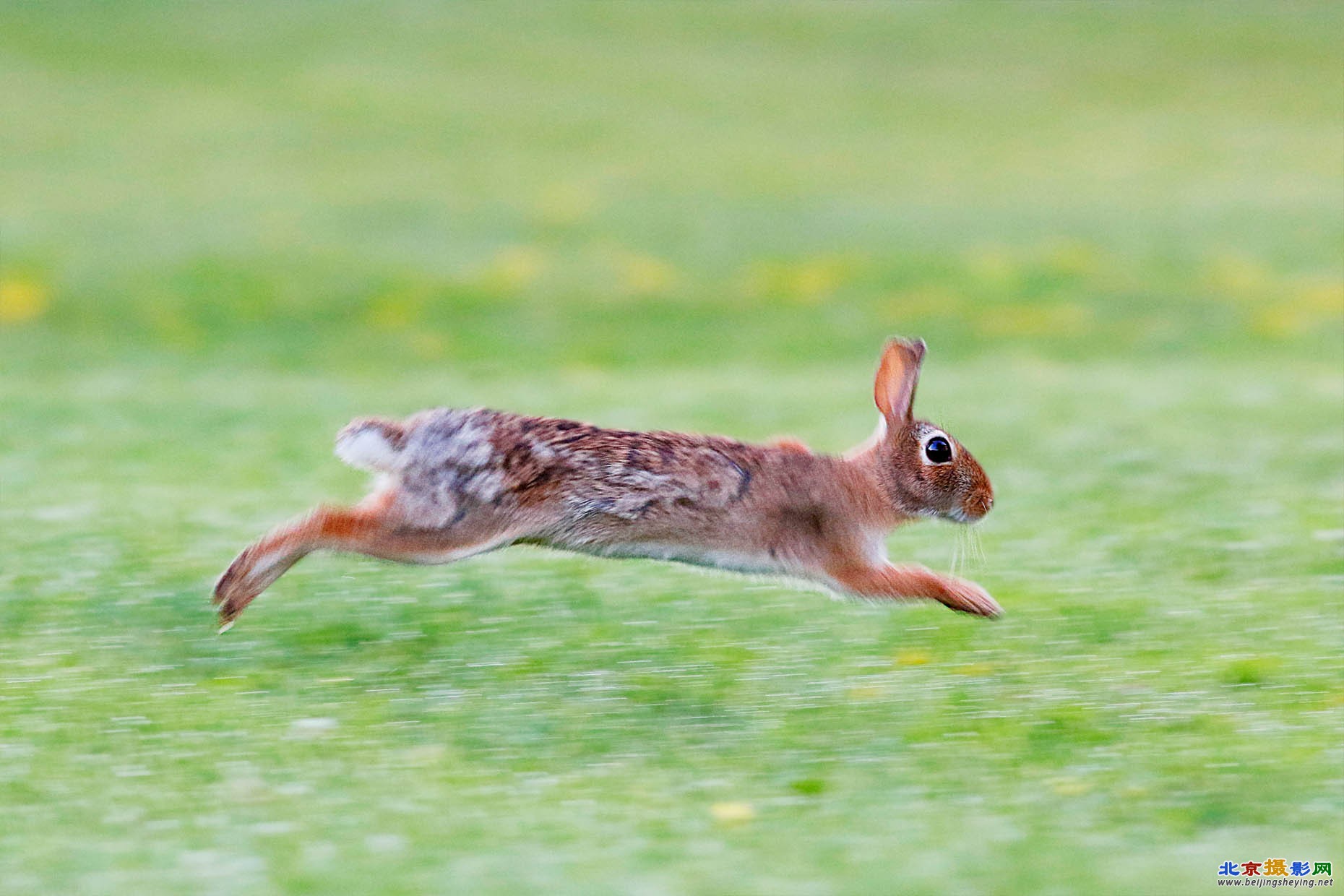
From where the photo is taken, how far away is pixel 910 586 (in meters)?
6.86

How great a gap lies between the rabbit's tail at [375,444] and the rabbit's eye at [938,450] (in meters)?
2.08

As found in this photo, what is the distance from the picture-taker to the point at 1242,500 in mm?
10062

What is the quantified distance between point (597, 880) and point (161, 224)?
18733 mm

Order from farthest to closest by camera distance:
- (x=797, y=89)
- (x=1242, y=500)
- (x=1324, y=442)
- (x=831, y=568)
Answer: (x=797, y=89)
(x=1324, y=442)
(x=1242, y=500)
(x=831, y=568)

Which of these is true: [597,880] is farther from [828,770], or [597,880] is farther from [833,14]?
[833,14]

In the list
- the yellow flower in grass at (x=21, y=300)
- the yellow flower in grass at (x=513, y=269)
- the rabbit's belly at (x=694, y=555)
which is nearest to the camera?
the rabbit's belly at (x=694, y=555)

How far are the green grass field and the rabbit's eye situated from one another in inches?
28.4

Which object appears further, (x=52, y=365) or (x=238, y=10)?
(x=238, y=10)

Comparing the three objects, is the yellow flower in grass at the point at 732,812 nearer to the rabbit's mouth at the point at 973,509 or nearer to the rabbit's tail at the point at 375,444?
the rabbit's tail at the point at 375,444

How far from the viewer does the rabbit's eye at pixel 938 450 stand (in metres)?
7.17

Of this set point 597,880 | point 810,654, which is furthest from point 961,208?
point 597,880

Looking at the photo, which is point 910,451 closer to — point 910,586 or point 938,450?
point 938,450

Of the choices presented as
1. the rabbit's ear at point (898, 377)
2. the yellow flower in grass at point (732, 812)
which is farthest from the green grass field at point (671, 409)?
the rabbit's ear at point (898, 377)

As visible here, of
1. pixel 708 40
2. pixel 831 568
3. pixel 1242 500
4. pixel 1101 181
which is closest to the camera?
pixel 831 568
